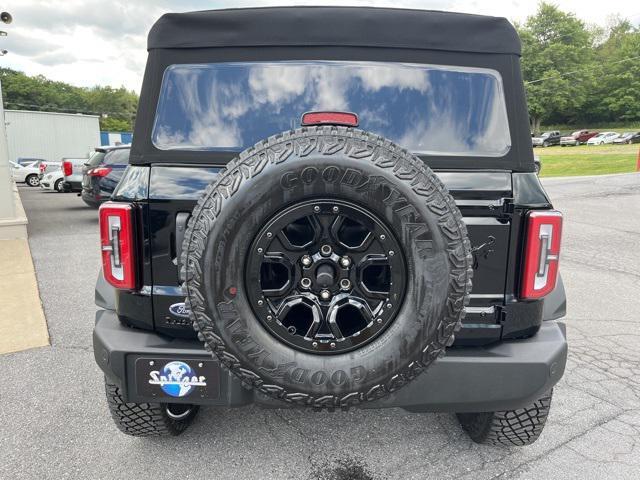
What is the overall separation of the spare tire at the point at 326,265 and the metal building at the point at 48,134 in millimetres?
33544

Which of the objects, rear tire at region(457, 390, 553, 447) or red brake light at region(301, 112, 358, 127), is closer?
red brake light at region(301, 112, 358, 127)

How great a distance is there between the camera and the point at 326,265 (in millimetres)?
1731

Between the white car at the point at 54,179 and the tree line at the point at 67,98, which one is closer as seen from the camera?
the white car at the point at 54,179

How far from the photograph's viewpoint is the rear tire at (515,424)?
7.63 ft

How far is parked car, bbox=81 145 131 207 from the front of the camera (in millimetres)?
10211

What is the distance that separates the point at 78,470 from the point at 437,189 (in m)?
2.18

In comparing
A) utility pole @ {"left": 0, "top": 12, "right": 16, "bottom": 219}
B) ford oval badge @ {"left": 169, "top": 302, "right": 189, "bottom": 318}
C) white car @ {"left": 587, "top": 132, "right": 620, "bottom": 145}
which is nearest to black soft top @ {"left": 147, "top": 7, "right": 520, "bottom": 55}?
ford oval badge @ {"left": 169, "top": 302, "right": 189, "bottom": 318}

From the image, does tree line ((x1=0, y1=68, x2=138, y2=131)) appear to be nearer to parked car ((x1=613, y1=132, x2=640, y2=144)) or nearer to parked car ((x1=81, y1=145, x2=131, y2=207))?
parked car ((x1=613, y1=132, x2=640, y2=144))

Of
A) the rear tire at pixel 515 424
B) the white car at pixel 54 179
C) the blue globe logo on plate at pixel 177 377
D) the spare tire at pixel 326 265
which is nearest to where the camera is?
the spare tire at pixel 326 265

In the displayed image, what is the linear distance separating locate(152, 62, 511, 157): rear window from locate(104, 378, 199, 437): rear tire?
130 centimetres

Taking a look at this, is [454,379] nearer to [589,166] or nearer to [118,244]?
[118,244]

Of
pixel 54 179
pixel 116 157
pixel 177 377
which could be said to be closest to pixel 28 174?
pixel 54 179

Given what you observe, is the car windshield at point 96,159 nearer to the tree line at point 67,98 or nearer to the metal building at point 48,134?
the metal building at point 48,134

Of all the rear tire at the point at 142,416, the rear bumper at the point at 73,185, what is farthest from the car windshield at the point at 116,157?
the rear tire at the point at 142,416
